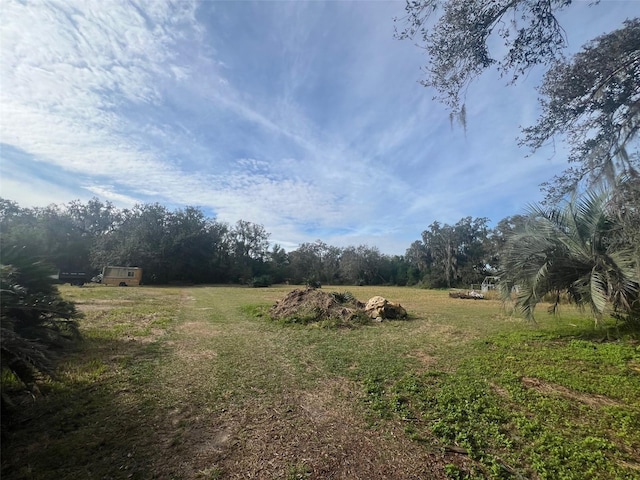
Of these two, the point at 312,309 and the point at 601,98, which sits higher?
the point at 601,98

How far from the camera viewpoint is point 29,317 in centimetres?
293

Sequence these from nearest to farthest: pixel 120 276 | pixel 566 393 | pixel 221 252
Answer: pixel 566 393, pixel 120 276, pixel 221 252

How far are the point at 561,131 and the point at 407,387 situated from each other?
13.5ft

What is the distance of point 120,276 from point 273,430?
28.8 meters

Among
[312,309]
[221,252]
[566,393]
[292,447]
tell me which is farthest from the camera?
[221,252]

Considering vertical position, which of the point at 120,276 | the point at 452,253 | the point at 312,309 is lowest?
the point at 312,309

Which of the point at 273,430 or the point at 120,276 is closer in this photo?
the point at 273,430

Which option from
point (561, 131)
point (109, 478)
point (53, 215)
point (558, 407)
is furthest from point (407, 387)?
point (53, 215)

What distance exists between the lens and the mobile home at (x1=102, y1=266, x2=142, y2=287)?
2572cm

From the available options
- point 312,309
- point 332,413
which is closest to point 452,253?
point 312,309

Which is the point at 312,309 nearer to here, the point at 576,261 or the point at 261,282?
the point at 576,261

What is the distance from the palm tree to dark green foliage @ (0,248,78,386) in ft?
23.8

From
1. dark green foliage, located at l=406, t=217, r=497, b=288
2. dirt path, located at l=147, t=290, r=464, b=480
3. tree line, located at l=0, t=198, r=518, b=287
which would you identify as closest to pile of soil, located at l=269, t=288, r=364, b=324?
dirt path, located at l=147, t=290, r=464, b=480

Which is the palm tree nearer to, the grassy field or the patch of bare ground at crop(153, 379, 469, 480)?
the grassy field
